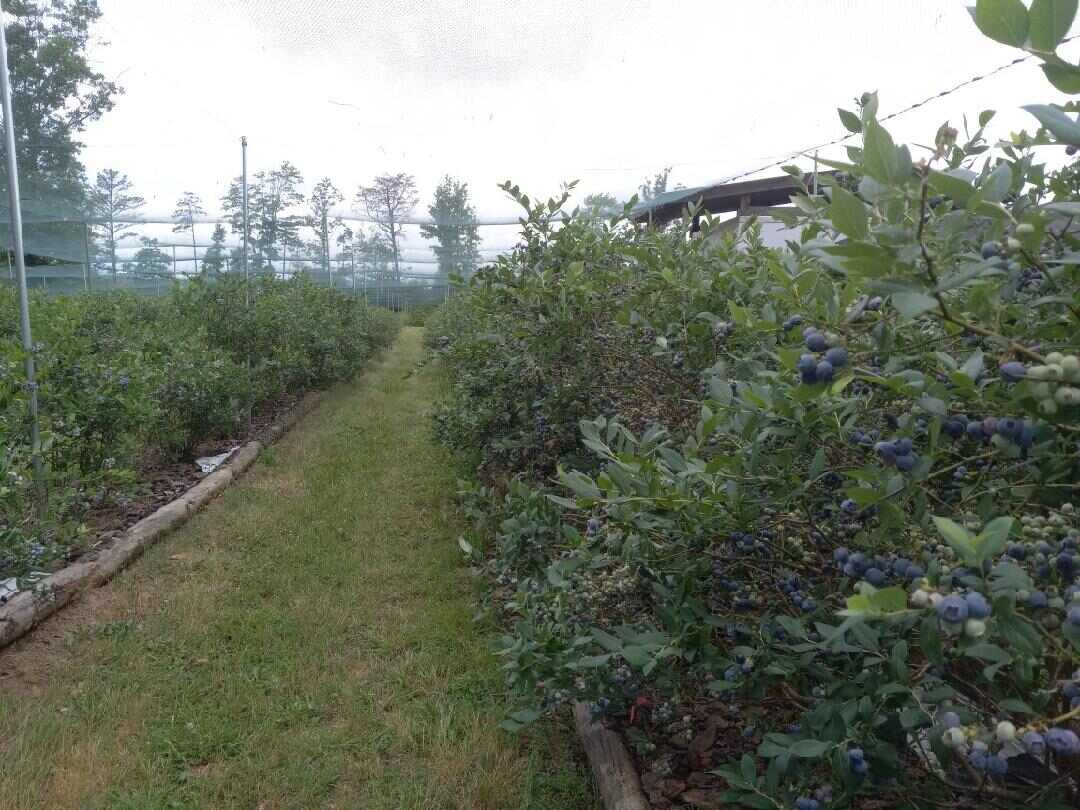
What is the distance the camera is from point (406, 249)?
18016 mm

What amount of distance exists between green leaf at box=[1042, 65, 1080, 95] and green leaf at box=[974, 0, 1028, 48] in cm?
5

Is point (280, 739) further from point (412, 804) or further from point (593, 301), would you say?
point (593, 301)

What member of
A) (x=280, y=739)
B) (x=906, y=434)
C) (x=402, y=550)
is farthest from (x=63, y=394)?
(x=906, y=434)

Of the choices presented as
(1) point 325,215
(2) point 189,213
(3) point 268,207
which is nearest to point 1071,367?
(3) point 268,207

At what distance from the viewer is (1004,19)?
2.51 ft

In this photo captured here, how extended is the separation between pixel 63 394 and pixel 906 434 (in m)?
3.83

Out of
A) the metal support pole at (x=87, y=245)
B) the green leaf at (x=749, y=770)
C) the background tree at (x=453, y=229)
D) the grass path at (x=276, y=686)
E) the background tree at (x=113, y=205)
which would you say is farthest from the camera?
the background tree at (x=453, y=229)

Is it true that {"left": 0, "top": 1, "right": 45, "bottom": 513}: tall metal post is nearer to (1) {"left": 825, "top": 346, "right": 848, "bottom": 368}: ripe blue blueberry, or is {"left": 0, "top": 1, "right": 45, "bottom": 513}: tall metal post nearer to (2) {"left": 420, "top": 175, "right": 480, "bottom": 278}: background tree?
(1) {"left": 825, "top": 346, "right": 848, "bottom": 368}: ripe blue blueberry

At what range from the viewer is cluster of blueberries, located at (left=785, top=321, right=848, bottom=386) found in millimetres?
915

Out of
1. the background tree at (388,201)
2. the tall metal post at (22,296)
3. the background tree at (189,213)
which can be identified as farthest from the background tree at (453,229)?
the tall metal post at (22,296)

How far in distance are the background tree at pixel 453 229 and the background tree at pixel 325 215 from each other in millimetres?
1845

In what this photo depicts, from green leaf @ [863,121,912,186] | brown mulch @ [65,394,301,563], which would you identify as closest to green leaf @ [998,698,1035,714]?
green leaf @ [863,121,912,186]

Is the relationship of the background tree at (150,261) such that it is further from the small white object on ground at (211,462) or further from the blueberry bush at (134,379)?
the small white object on ground at (211,462)

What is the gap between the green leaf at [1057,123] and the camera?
2.56 ft
